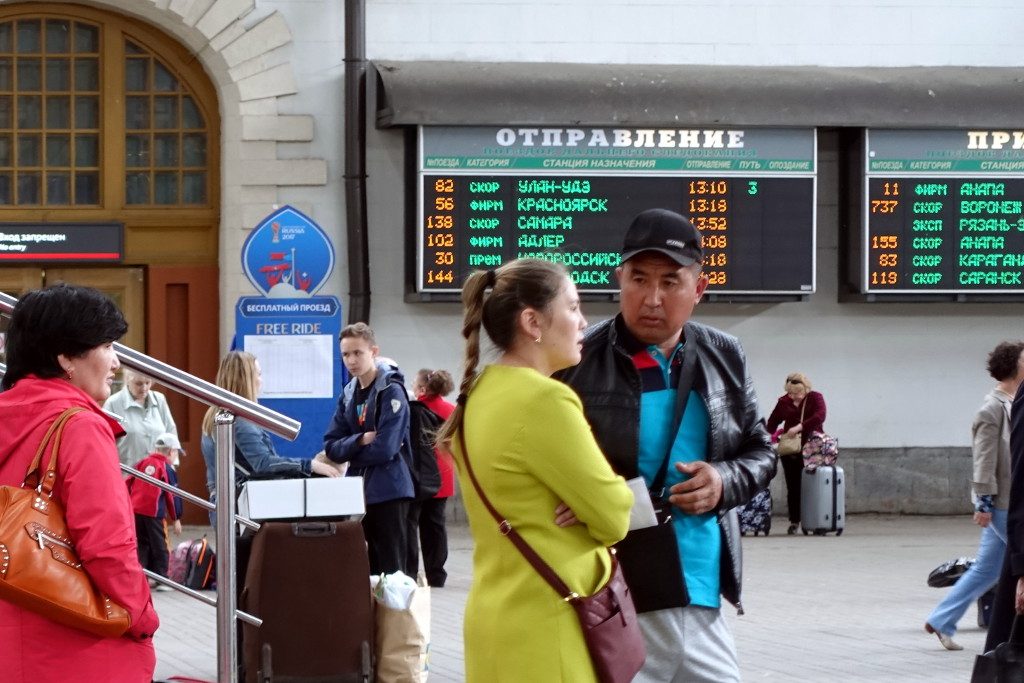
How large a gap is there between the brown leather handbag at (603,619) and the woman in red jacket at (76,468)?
0.83 metres

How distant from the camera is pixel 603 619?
141 inches

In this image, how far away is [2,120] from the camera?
680 inches

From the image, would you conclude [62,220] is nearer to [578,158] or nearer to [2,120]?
[2,120]

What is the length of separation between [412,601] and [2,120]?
1092 cm

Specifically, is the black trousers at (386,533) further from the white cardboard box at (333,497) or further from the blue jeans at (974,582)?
the blue jeans at (974,582)

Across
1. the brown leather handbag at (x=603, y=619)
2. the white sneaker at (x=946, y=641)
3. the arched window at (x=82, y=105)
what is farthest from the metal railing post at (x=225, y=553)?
the arched window at (x=82, y=105)

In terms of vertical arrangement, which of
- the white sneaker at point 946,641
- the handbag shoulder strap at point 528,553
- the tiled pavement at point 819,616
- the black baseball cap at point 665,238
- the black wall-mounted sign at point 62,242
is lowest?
the tiled pavement at point 819,616

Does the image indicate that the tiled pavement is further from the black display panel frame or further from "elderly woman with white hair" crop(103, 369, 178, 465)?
the black display panel frame

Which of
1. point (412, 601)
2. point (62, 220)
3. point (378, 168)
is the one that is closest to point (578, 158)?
point (378, 168)

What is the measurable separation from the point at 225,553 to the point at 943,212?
1215 cm

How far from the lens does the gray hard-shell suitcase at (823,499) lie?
1694 centimetres

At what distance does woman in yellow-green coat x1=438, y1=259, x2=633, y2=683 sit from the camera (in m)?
3.57

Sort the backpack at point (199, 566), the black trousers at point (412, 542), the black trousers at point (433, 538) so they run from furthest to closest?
the black trousers at point (433, 538), the backpack at point (199, 566), the black trousers at point (412, 542)

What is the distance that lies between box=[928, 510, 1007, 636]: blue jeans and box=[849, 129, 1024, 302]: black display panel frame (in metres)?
7.69
